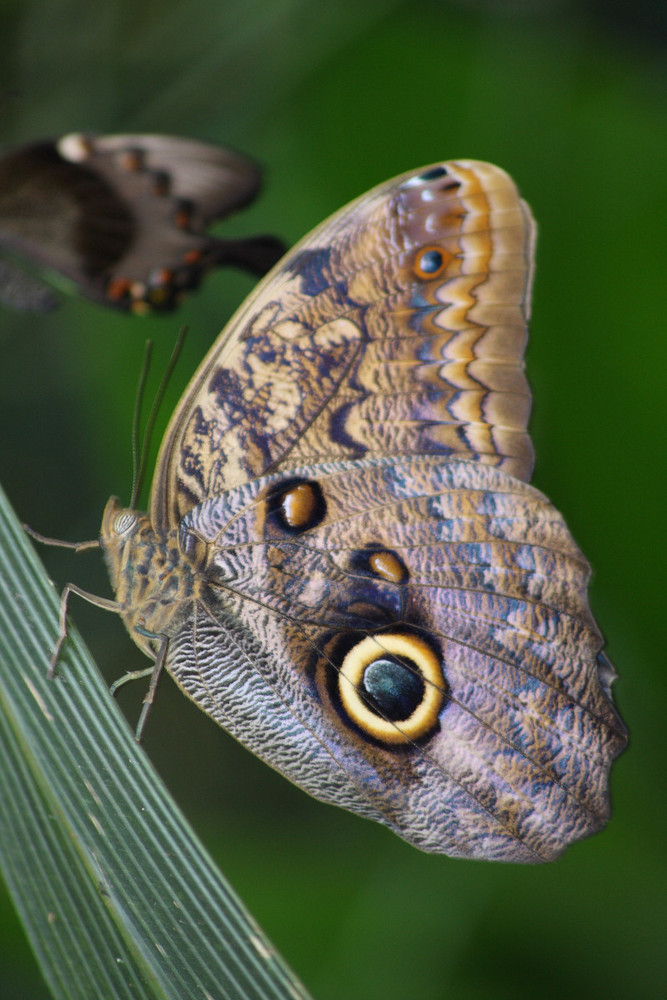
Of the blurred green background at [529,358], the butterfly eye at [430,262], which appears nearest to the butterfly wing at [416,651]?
the butterfly eye at [430,262]

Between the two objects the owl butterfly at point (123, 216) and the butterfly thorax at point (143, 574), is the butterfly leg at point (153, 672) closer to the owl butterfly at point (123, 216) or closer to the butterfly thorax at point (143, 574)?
the butterfly thorax at point (143, 574)

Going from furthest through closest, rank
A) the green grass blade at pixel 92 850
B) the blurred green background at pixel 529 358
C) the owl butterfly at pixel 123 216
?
the blurred green background at pixel 529 358 → the owl butterfly at pixel 123 216 → the green grass blade at pixel 92 850

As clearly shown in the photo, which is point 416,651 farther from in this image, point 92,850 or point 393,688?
point 92,850

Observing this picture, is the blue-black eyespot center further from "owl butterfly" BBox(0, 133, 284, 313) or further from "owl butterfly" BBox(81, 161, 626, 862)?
"owl butterfly" BBox(0, 133, 284, 313)

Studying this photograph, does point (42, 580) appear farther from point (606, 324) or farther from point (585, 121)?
point (585, 121)

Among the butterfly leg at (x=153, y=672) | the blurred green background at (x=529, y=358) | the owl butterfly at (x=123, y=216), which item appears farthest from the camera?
the blurred green background at (x=529, y=358)

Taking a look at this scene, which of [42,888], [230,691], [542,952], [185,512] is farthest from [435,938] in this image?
[42,888]

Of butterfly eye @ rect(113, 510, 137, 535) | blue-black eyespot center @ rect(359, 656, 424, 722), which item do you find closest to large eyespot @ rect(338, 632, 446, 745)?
blue-black eyespot center @ rect(359, 656, 424, 722)

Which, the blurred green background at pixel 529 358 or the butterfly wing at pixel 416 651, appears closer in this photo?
the butterfly wing at pixel 416 651
